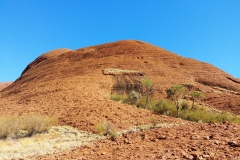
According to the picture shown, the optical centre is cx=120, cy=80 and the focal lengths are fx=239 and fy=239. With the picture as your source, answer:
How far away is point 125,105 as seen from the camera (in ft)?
57.2

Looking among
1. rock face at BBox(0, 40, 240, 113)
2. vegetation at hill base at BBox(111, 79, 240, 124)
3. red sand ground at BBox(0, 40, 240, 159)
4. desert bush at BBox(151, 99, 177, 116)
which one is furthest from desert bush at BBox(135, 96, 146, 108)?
rock face at BBox(0, 40, 240, 113)

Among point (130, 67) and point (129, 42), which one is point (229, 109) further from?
point (129, 42)

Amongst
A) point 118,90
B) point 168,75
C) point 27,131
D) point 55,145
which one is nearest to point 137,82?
point 118,90

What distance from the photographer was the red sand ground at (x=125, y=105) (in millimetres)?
6101

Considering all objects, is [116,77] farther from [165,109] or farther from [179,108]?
[165,109]

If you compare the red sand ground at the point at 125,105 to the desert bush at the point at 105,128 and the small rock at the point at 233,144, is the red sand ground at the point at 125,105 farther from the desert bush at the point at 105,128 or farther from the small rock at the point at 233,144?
the desert bush at the point at 105,128

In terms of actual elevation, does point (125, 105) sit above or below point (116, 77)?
below

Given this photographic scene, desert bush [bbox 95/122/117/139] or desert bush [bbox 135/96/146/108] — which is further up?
desert bush [bbox 135/96/146/108]

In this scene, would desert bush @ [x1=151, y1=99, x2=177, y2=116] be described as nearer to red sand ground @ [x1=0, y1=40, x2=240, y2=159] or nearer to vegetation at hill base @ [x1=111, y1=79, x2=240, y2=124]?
vegetation at hill base @ [x1=111, y1=79, x2=240, y2=124]

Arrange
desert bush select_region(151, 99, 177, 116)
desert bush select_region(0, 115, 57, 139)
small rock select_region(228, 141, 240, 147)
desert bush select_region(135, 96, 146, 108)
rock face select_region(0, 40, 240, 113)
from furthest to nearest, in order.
Answer: rock face select_region(0, 40, 240, 113) < desert bush select_region(135, 96, 146, 108) < desert bush select_region(151, 99, 177, 116) < desert bush select_region(0, 115, 57, 139) < small rock select_region(228, 141, 240, 147)

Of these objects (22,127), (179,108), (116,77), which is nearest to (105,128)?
(22,127)

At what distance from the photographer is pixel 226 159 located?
15.4ft

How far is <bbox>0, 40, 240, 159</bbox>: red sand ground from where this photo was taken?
6101mm

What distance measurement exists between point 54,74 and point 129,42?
16110 mm
